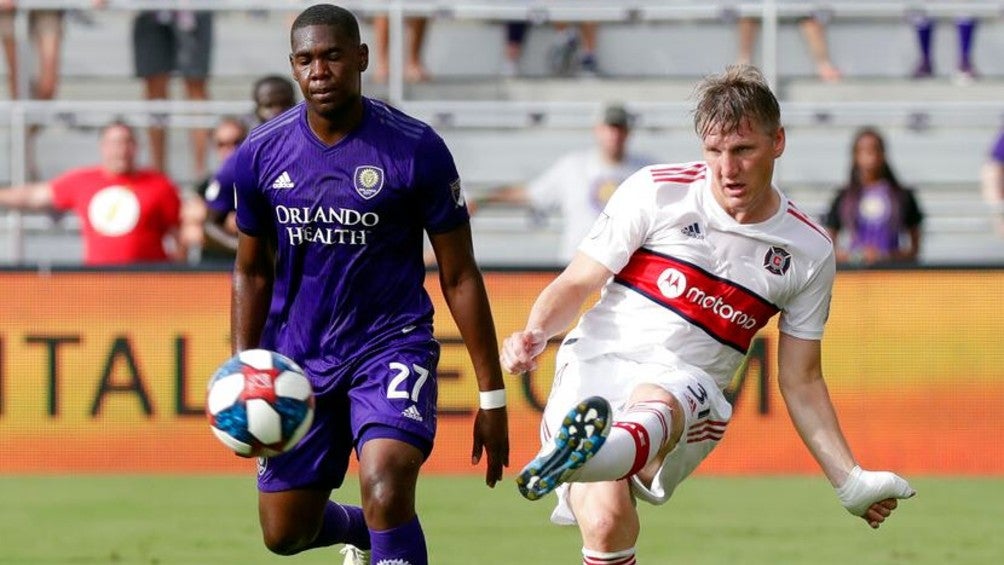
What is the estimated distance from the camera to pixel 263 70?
656 inches

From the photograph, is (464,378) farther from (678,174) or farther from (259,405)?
(259,405)

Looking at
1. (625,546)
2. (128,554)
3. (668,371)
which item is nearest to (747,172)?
(668,371)

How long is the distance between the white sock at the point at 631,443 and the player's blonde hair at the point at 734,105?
3.05 ft

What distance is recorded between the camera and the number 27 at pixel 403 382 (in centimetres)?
645

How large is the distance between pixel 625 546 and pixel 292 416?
3.90ft

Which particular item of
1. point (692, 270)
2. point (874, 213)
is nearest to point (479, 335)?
point (692, 270)

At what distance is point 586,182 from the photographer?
508 inches

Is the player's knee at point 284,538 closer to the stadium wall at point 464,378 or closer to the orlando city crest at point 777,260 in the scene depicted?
the orlando city crest at point 777,260

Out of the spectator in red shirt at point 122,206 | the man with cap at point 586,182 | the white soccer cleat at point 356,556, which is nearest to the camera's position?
the white soccer cleat at point 356,556

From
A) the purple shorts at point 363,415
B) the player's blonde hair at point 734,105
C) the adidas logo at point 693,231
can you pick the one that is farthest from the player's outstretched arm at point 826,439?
the purple shorts at point 363,415

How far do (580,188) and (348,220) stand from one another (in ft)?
21.6

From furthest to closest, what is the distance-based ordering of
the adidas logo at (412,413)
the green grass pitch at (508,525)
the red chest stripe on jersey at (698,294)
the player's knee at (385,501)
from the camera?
the green grass pitch at (508,525), the red chest stripe on jersey at (698,294), the adidas logo at (412,413), the player's knee at (385,501)

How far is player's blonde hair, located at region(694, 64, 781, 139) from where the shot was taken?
617 cm

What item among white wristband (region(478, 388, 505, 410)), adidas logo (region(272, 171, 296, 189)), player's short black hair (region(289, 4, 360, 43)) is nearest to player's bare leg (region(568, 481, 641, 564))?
white wristband (region(478, 388, 505, 410))
